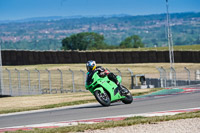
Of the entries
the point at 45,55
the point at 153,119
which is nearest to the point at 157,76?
Answer: the point at 153,119

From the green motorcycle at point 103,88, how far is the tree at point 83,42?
479 ft

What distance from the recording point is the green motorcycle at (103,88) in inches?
579

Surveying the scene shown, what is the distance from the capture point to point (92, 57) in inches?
2549

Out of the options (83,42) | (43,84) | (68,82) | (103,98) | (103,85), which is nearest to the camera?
(103,85)

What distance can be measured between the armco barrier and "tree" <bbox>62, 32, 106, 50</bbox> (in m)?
92.4

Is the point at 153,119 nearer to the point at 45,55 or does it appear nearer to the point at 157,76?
the point at 157,76

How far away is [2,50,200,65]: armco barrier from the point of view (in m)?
56.5

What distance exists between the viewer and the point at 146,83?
33188 millimetres

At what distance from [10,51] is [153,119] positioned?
60.6 metres

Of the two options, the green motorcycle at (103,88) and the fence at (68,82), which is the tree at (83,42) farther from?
the green motorcycle at (103,88)

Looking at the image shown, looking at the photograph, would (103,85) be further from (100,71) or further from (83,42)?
(83,42)

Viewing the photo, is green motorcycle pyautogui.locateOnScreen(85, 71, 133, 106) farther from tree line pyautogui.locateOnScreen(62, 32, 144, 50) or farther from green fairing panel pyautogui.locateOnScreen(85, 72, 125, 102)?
tree line pyautogui.locateOnScreen(62, 32, 144, 50)

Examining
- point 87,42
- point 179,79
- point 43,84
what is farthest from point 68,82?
point 87,42

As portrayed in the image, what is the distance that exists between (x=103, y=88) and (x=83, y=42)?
156 metres
